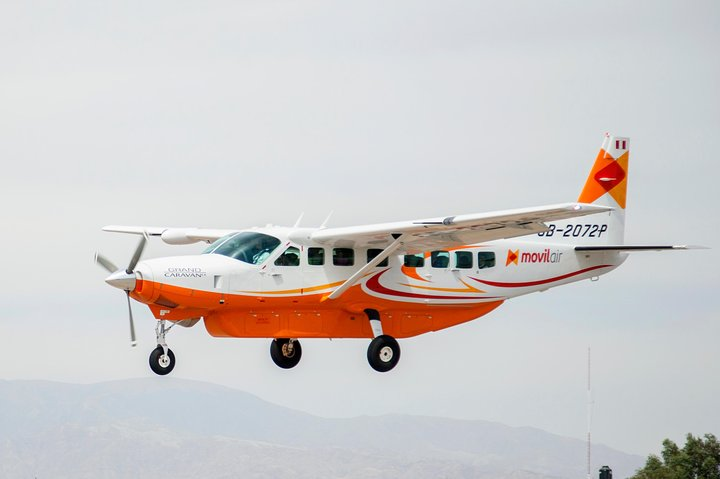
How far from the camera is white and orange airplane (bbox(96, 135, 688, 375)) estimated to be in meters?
35.6

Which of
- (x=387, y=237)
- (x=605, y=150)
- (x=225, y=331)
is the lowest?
(x=225, y=331)

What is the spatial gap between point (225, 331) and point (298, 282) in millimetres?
2273

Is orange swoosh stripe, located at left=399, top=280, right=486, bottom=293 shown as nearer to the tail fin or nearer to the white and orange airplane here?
the white and orange airplane

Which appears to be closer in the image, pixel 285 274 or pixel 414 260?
pixel 285 274

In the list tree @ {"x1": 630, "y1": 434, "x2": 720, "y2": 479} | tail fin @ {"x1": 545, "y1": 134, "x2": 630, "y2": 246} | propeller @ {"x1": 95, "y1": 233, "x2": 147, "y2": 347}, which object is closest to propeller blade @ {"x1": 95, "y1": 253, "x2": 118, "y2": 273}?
propeller @ {"x1": 95, "y1": 233, "x2": 147, "y2": 347}

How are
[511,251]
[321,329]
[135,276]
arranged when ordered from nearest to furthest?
[135,276] < [321,329] < [511,251]

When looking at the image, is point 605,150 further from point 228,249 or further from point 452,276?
point 228,249

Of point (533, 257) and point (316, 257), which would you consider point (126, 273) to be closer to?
point (316, 257)

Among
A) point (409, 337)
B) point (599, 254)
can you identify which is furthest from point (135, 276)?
point (599, 254)

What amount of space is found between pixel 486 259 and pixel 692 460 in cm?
5263

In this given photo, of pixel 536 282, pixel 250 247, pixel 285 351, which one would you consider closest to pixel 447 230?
pixel 250 247

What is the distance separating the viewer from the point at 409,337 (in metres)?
39.1

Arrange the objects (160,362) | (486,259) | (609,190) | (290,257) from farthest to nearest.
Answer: (609,190)
(486,259)
(290,257)
(160,362)

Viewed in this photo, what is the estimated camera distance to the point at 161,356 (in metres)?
36.6
